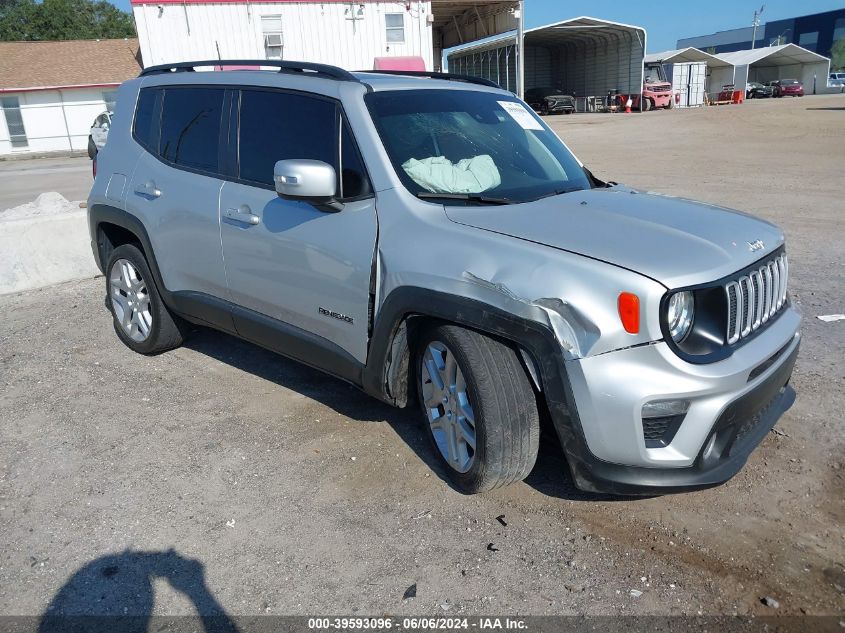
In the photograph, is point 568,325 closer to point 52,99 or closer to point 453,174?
point 453,174

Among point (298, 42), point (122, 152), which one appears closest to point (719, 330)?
point (122, 152)

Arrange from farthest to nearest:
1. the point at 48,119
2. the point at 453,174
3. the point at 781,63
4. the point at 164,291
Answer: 1. the point at 781,63
2. the point at 48,119
3. the point at 164,291
4. the point at 453,174

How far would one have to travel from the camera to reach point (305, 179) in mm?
3354

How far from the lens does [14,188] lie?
1980cm

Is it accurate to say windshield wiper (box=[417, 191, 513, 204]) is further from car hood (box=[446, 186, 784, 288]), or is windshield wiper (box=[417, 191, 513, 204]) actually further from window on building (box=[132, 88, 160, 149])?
window on building (box=[132, 88, 160, 149])

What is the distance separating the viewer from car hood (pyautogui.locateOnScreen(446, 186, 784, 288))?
279 centimetres

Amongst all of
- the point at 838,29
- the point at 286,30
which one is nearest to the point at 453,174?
the point at 286,30

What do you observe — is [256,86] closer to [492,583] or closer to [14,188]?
[492,583]

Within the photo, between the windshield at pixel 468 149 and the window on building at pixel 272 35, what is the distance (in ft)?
68.7

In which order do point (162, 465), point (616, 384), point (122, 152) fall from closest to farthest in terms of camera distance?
point (616, 384)
point (162, 465)
point (122, 152)

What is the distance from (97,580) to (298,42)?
23.3 m

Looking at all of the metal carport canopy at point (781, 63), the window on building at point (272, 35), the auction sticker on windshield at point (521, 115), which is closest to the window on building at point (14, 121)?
the window on building at point (272, 35)

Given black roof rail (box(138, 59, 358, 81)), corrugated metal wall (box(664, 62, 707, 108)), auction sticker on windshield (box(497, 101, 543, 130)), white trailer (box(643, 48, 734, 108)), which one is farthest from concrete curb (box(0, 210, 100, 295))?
corrugated metal wall (box(664, 62, 707, 108))

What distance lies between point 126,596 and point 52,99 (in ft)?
127
